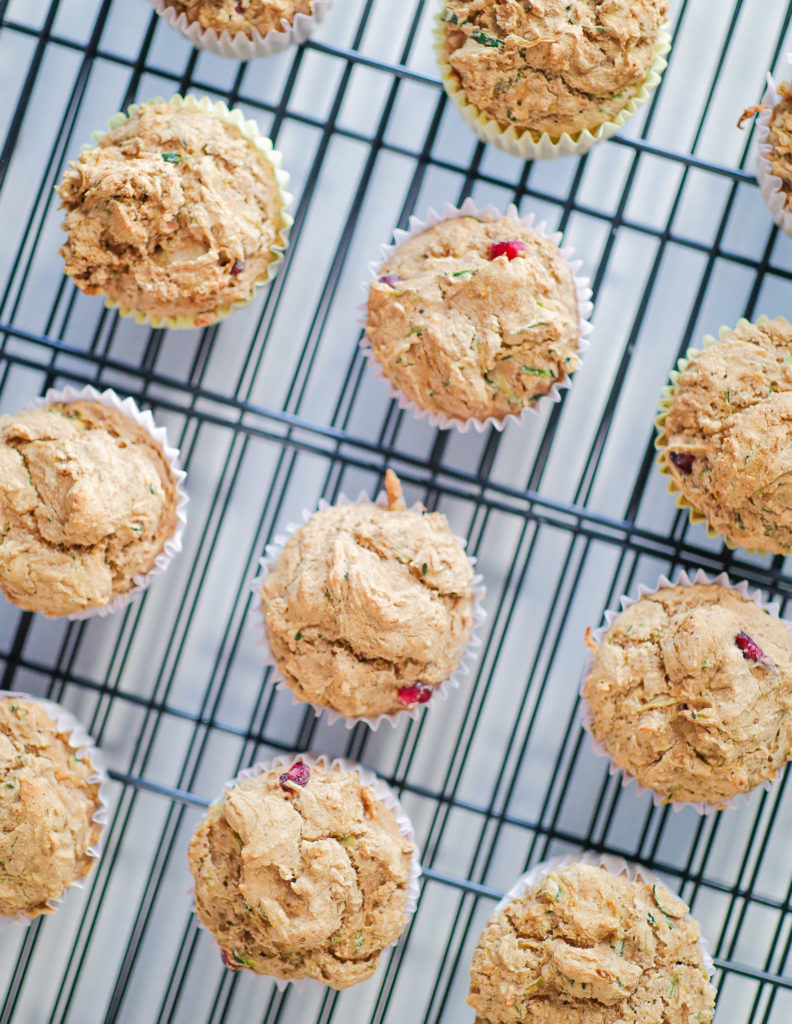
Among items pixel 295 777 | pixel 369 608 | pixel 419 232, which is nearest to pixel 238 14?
pixel 419 232

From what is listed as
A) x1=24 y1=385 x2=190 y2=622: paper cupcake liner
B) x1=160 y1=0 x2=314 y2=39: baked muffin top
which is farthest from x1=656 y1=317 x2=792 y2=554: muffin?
x1=160 y1=0 x2=314 y2=39: baked muffin top

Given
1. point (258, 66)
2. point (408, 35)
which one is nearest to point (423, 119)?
point (408, 35)

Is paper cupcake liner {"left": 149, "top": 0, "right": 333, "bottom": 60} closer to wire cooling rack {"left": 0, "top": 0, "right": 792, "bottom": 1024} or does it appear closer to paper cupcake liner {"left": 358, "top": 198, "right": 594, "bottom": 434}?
wire cooling rack {"left": 0, "top": 0, "right": 792, "bottom": 1024}

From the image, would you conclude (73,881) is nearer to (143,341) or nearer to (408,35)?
(143,341)

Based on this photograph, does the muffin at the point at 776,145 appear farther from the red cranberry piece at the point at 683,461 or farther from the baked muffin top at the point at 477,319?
the red cranberry piece at the point at 683,461

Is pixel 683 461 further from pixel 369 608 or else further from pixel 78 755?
pixel 78 755

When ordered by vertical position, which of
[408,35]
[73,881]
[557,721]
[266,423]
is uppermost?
[408,35]
